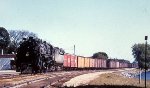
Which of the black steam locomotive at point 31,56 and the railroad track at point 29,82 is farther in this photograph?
the black steam locomotive at point 31,56

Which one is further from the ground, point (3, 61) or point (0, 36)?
point (0, 36)

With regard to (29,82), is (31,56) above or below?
above

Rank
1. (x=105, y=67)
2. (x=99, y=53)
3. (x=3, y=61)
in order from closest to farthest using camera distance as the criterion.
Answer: (x=3, y=61) → (x=105, y=67) → (x=99, y=53)

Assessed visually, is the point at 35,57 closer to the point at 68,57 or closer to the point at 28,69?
the point at 28,69

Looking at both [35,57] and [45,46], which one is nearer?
[35,57]

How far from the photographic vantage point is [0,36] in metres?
106

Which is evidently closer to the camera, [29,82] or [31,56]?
[29,82]

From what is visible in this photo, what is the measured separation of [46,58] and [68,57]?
1790cm

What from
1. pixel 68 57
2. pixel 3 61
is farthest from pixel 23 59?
pixel 3 61

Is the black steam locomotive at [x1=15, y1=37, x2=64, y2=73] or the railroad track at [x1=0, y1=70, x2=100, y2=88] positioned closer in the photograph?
the railroad track at [x1=0, y1=70, x2=100, y2=88]

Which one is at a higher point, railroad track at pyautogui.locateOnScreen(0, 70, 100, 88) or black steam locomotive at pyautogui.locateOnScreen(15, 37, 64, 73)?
black steam locomotive at pyautogui.locateOnScreen(15, 37, 64, 73)

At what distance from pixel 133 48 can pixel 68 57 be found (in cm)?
11688

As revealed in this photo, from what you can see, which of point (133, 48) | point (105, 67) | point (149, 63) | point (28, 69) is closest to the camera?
point (28, 69)

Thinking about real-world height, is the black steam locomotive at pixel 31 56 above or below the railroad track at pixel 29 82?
above
